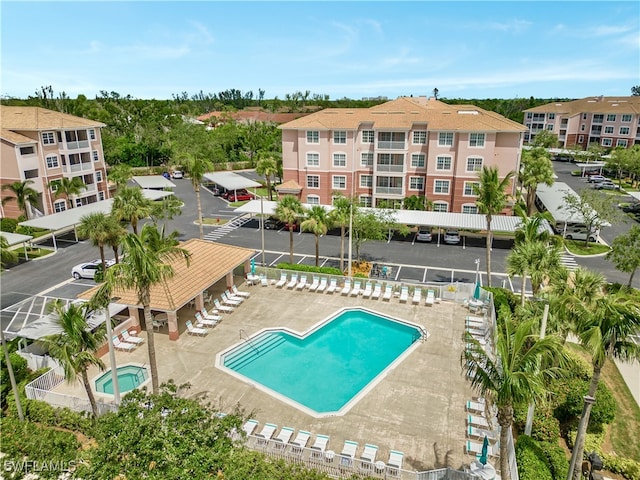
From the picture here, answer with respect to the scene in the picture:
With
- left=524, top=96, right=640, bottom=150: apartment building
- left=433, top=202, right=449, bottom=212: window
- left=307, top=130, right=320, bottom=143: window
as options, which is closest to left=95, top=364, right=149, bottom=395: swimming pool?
left=307, top=130, right=320, bottom=143: window

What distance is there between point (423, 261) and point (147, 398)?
1218 inches

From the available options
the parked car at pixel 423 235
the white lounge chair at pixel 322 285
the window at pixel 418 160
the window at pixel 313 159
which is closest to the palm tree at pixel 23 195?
the window at pixel 313 159

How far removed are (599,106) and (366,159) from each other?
7188cm

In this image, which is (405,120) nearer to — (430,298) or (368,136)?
(368,136)

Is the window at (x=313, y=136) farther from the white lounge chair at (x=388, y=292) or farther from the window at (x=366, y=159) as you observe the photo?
the white lounge chair at (x=388, y=292)

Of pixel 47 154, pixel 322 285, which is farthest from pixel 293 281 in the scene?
pixel 47 154

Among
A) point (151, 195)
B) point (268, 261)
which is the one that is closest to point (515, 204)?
point (268, 261)

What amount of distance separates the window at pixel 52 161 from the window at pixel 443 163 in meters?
43.3

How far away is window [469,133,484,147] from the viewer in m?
48.3

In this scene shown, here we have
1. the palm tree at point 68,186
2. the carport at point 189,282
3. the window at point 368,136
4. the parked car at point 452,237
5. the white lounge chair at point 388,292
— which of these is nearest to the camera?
the carport at point 189,282

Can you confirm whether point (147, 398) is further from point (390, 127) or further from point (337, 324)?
point (390, 127)

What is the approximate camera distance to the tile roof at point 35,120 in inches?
1951

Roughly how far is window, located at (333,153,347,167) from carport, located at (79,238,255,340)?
2246 centimetres

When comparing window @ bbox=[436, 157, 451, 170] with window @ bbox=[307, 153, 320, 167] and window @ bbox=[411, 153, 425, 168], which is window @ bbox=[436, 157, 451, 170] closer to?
window @ bbox=[411, 153, 425, 168]
